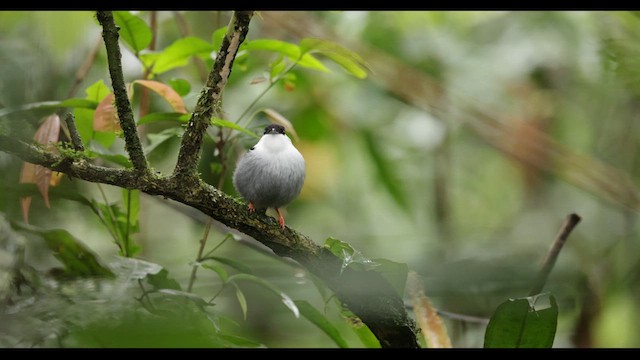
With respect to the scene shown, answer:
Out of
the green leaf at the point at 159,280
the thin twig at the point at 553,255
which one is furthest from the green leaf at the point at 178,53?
the thin twig at the point at 553,255

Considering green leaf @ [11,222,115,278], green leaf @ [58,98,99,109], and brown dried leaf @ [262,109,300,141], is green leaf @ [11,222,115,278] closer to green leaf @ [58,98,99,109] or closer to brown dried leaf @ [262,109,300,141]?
green leaf @ [58,98,99,109]

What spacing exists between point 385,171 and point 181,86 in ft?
3.48

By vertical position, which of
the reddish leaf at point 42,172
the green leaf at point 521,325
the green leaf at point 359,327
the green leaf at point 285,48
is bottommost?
the green leaf at point 359,327

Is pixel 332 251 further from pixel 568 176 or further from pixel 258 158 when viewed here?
pixel 568 176

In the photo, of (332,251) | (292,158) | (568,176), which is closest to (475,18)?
(568,176)

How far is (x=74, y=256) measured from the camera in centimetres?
119

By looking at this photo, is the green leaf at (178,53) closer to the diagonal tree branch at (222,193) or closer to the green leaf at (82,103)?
the green leaf at (82,103)

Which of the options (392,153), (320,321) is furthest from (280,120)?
(392,153)

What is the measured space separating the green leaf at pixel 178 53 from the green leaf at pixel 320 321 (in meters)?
0.54

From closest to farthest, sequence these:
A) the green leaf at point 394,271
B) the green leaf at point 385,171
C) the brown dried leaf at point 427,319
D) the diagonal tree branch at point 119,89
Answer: the diagonal tree branch at point 119,89
the green leaf at point 394,271
the brown dried leaf at point 427,319
the green leaf at point 385,171

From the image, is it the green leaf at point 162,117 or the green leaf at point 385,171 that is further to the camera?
the green leaf at point 385,171

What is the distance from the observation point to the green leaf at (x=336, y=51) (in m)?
1.31

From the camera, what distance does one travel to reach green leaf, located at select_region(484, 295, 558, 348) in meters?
1.10

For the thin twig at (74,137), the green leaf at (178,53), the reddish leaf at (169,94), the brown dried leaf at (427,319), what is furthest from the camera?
the green leaf at (178,53)
